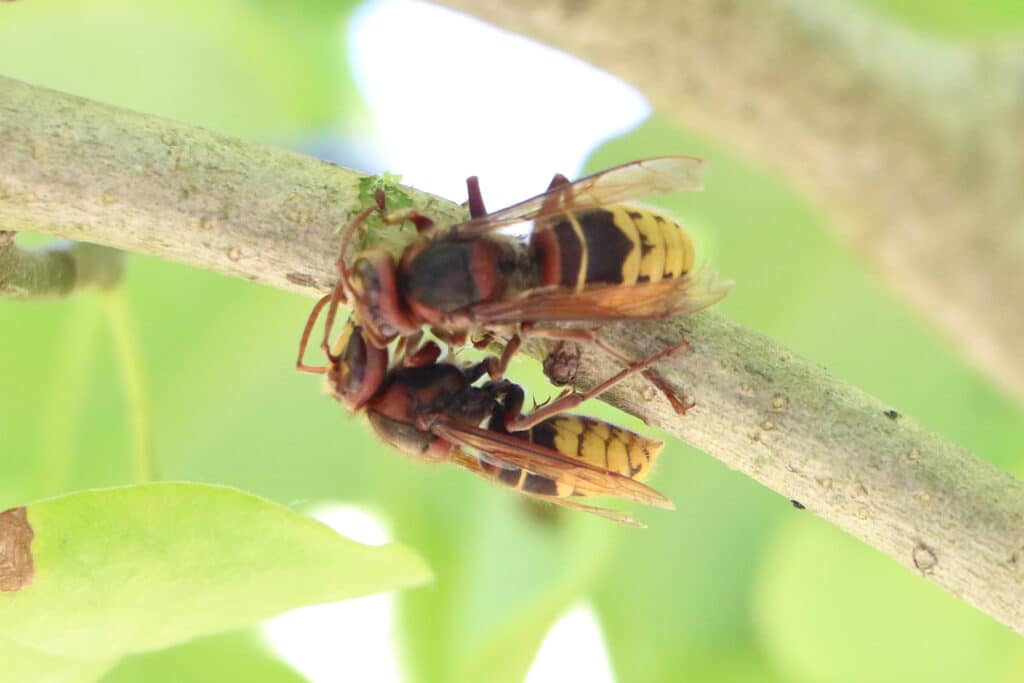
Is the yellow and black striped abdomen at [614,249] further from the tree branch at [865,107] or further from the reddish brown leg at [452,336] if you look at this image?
the tree branch at [865,107]

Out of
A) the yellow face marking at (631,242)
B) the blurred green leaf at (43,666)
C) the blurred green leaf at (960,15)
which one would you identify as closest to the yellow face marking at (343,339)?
the yellow face marking at (631,242)

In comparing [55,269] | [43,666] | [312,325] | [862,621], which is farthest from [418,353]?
[862,621]

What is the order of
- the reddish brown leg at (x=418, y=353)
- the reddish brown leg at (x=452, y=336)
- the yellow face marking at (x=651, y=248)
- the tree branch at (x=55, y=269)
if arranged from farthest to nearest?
the reddish brown leg at (x=418, y=353) < the reddish brown leg at (x=452, y=336) < the yellow face marking at (x=651, y=248) < the tree branch at (x=55, y=269)

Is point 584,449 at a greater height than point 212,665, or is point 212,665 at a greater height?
point 584,449

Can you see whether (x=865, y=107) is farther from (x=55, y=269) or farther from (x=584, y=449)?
(x=55, y=269)

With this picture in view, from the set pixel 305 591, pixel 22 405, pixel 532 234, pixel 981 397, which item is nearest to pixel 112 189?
pixel 305 591

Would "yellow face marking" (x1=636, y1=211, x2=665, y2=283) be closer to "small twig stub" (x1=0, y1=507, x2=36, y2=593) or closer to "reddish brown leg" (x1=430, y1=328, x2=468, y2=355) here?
"reddish brown leg" (x1=430, y1=328, x2=468, y2=355)

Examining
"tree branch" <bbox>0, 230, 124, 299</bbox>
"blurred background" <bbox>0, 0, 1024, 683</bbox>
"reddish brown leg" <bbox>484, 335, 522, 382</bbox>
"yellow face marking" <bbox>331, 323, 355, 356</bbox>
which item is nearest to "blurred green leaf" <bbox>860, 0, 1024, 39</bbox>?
"blurred background" <bbox>0, 0, 1024, 683</bbox>
